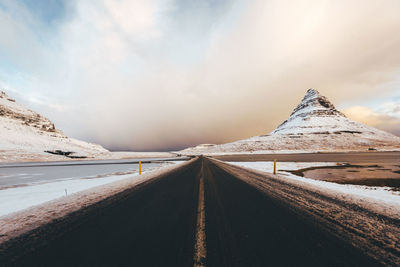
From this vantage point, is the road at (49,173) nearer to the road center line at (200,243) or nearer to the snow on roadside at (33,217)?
the snow on roadside at (33,217)

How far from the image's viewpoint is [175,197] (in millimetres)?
6516

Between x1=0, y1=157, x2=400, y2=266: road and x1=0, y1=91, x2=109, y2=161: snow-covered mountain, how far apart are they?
2839 inches

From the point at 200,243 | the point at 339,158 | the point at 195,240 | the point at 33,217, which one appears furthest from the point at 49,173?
the point at 339,158

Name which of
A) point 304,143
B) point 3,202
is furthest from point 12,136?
point 304,143

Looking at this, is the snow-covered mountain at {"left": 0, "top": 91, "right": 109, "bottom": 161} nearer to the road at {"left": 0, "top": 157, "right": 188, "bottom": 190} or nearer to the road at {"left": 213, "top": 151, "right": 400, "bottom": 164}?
the road at {"left": 0, "top": 157, "right": 188, "bottom": 190}

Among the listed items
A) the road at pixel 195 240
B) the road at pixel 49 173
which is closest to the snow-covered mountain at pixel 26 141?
the road at pixel 49 173

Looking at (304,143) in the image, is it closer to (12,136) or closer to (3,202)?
(3,202)

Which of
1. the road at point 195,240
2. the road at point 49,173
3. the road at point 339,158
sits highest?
the road at point 195,240

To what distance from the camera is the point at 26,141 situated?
7406cm

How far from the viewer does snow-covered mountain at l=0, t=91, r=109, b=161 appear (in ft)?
190

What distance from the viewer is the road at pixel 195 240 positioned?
8.43 ft

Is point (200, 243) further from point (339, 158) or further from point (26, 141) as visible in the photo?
point (26, 141)

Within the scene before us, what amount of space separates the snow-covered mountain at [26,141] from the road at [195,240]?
7211cm

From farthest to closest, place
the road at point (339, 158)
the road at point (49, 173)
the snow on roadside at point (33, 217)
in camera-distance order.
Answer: the road at point (339, 158)
the road at point (49, 173)
the snow on roadside at point (33, 217)
